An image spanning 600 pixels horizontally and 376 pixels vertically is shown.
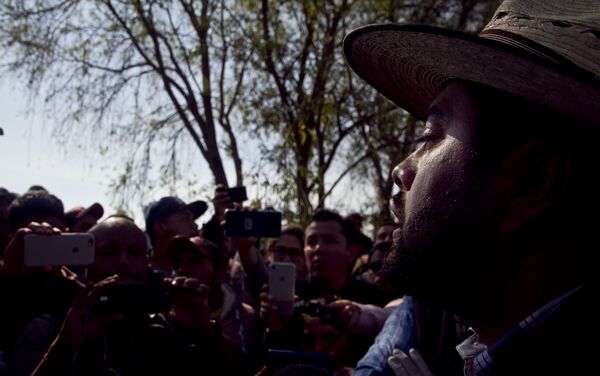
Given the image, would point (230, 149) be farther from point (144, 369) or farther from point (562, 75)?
point (562, 75)

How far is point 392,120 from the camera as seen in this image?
11289mm

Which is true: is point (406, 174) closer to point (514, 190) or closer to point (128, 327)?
point (514, 190)

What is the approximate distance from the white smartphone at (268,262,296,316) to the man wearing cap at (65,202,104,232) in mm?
1894

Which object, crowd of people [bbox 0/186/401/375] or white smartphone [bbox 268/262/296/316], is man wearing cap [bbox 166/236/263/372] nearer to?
crowd of people [bbox 0/186/401/375]

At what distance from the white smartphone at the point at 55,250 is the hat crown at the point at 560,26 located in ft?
8.11

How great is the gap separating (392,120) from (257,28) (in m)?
2.64

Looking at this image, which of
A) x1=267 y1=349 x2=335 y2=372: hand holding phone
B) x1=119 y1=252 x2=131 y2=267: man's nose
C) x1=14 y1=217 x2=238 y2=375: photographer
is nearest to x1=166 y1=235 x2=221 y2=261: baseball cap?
x1=14 y1=217 x2=238 y2=375: photographer

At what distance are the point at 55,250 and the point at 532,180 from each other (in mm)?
2573

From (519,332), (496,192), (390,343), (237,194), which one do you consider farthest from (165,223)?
(519,332)

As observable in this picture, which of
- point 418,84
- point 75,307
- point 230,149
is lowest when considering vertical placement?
point 75,307

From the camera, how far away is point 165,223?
5113mm

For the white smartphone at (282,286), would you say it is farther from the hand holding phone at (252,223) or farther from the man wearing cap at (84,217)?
the man wearing cap at (84,217)

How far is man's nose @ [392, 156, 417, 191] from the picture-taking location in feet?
5.59

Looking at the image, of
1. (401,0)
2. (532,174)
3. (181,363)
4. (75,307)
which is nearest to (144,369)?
(181,363)
